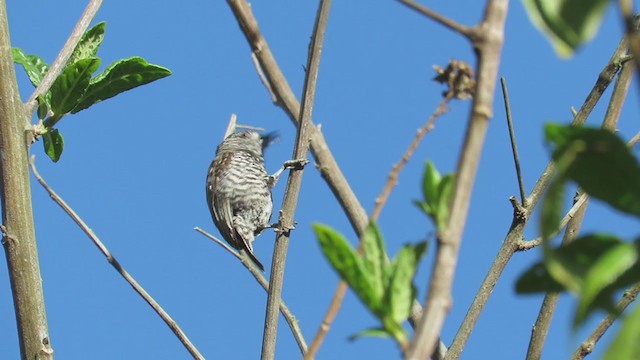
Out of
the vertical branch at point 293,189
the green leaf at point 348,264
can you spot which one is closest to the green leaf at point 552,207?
the green leaf at point 348,264

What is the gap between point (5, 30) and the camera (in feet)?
7.77

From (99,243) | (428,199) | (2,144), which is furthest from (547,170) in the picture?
(428,199)

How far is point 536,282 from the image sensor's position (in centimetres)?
79

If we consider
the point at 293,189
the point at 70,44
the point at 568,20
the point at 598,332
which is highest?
the point at 70,44

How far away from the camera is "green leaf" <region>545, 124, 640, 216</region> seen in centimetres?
70

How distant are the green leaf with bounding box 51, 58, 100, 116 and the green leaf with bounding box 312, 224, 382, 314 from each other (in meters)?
2.01

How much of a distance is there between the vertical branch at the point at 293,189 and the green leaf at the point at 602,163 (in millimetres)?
1033

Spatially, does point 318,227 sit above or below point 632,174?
below

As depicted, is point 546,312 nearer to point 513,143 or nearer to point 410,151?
point 513,143

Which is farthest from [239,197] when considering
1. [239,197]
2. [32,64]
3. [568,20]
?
[568,20]

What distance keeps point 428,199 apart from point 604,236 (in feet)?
0.58

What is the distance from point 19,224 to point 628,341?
181 cm

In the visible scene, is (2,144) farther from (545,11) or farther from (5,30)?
(545,11)

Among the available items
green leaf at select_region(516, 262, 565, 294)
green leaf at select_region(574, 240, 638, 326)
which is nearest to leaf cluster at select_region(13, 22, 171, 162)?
green leaf at select_region(516, 262, 565, 294)
